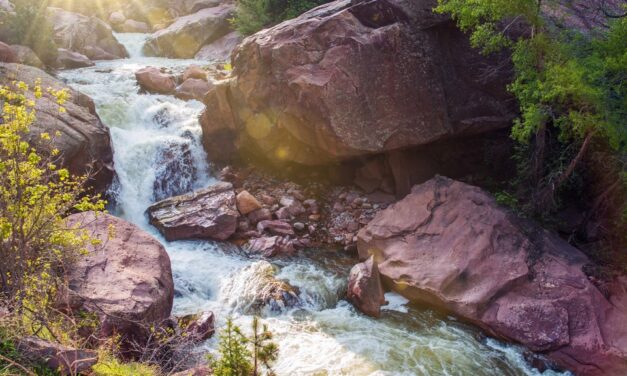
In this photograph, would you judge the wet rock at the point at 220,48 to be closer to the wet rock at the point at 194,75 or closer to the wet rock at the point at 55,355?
the wet rock at the point at 194,75

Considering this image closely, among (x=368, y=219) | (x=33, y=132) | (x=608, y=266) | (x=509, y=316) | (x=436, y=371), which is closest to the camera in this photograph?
(x=436, y=371)

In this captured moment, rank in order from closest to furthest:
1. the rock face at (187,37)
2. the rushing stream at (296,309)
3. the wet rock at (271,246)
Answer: the rushing stream at (296,309), the wet rock at (271,246), the rock face at (187,37)

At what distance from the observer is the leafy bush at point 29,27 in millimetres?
17531

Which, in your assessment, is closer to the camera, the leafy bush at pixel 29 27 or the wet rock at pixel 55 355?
the wet rock at pixel 55 355

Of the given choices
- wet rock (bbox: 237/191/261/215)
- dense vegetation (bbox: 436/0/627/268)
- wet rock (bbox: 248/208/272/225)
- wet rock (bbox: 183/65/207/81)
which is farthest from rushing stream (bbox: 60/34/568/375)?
dense vegetation (bbox: 436/0/627/268)

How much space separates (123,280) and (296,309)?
309cm

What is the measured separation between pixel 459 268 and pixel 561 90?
368cm

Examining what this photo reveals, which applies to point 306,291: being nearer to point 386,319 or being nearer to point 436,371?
point 386,319

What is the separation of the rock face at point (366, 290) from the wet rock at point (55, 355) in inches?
193

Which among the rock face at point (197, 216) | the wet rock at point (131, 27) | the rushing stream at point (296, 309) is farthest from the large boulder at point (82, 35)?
the rock face at point (197, 216)

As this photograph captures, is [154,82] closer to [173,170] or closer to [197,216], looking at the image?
[173,170]

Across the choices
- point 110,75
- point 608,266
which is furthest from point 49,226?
point 110,75

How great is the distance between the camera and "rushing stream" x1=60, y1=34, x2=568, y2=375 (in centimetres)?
749

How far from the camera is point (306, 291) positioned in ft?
30.4
